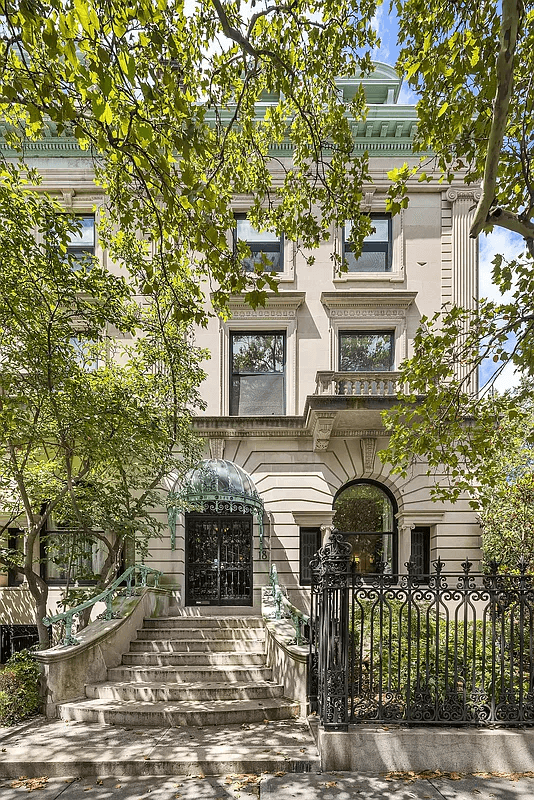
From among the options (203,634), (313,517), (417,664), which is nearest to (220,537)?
(313,517)

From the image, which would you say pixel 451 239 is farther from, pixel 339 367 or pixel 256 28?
pixel 256 28

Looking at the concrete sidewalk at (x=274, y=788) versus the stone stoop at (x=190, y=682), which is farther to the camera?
the stone stoop at (x=190, y=682)

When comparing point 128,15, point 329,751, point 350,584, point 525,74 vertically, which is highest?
point 525,74

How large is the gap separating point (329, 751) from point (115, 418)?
597 centimetres

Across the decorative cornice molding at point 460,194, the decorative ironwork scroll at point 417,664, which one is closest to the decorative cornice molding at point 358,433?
the decorative cornice molding at point 460,194

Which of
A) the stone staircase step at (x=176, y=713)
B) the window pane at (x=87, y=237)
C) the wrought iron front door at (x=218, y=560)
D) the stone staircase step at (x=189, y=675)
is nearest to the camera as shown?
the stone staircase step at (x=176, y=713)

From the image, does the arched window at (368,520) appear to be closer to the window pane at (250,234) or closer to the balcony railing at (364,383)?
the balcony railing at (364,383)

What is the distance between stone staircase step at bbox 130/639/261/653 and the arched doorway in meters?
4.03

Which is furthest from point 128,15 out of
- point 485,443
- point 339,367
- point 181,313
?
point 339,367

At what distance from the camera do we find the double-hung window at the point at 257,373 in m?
16.1

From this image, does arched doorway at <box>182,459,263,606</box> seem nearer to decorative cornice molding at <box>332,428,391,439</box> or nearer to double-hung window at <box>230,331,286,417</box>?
double-hung window at <box>230,331,286,417</box>

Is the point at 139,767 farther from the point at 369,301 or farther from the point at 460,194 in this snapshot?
the point at 460,194

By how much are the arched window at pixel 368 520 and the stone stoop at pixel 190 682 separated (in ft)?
15.4

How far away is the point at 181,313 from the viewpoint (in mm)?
5719
